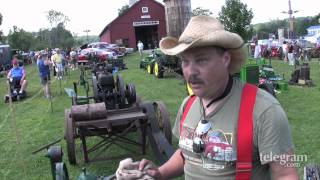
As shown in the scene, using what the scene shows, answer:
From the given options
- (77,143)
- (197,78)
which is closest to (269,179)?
(197,78)

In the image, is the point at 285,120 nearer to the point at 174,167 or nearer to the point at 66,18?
the point at 174,167

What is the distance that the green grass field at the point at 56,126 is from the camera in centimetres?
759

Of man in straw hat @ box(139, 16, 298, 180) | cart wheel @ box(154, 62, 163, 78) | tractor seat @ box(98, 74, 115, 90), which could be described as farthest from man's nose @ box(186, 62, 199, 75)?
cart wheel @ box(154, 62, 163, 78)

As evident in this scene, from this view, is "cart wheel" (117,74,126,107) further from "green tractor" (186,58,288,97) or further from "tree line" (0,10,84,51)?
"tree line" (0,10,84,51)

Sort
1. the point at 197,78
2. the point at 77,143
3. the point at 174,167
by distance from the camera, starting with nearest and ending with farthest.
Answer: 1. the point at 197,78
2. the point at 174,167
3. the point at 77,143

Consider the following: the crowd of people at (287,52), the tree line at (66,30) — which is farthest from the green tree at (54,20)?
the crowd of people at (287,52)

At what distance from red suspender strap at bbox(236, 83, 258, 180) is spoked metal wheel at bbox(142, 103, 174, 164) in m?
4.08

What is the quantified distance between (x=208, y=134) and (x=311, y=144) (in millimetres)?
6025

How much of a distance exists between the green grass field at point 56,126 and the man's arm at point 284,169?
14.4ft

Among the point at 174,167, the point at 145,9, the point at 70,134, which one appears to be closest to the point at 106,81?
the point at 70,134

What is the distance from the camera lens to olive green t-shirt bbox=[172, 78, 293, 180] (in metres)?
2.07

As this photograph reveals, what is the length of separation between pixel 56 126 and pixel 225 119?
954cm

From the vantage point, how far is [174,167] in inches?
104

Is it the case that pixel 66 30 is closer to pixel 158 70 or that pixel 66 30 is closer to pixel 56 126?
pixel 158 70
